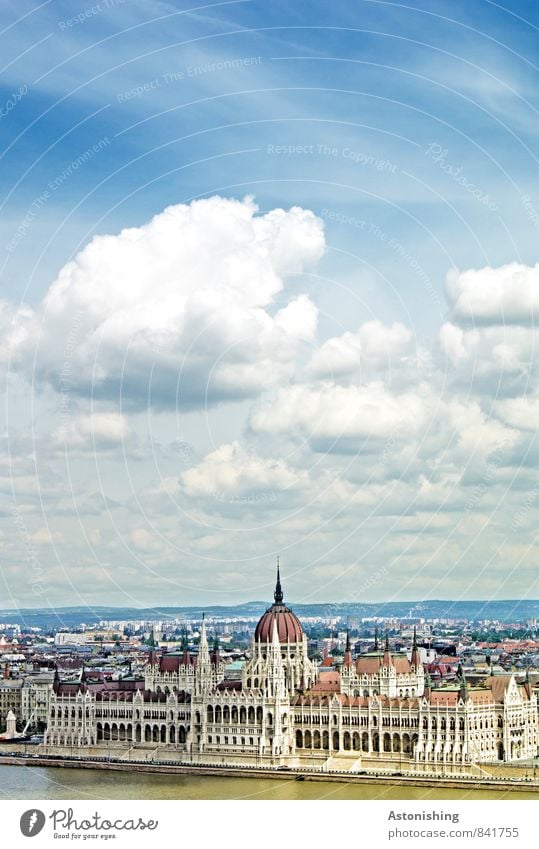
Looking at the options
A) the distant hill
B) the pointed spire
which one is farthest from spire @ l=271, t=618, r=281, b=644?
the distant hill

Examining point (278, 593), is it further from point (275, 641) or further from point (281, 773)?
point (281, 773)

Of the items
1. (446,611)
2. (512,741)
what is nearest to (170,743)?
(512,741)

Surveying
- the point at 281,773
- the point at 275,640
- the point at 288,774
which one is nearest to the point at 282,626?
the point at 275,640

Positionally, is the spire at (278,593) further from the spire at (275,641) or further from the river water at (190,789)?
the river water at (190,789)

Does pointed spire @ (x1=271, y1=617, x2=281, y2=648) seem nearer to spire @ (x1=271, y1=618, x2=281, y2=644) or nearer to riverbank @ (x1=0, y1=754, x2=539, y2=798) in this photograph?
spire @ (x1=271, y1=618, x2=281, y2=644)

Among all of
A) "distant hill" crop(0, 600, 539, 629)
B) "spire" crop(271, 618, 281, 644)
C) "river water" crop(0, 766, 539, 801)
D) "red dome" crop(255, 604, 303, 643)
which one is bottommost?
"river water" crop(0, 766, 539, 801)
